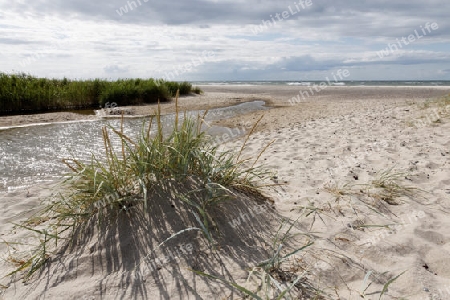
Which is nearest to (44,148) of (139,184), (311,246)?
(139,184)

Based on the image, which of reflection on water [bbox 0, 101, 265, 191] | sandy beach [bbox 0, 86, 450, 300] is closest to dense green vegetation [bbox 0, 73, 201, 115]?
reflection on water [bbox 0, 101, 265, 191]

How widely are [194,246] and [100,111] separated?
40.9ft

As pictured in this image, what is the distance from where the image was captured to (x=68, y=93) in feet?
46.7

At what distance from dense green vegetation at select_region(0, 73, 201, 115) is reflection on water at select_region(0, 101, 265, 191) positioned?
3440mm

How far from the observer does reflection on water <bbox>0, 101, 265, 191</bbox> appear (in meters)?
5.27

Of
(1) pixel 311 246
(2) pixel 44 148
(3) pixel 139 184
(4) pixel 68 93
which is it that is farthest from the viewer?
(4) pixel 68 93

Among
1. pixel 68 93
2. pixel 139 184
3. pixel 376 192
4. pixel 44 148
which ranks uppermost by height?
pixel 68 93

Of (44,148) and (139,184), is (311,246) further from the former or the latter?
(44,148)

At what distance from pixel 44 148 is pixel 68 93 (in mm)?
8075

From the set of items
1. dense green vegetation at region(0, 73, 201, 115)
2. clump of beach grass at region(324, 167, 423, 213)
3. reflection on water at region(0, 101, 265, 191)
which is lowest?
clump of beach grass at region(324, 167, 423, 213)

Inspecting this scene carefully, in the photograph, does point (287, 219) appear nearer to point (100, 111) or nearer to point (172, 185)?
point (172, 185)

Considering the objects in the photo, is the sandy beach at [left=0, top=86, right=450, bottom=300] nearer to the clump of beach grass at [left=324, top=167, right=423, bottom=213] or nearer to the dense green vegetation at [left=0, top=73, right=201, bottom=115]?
the clump of beach grass at [left=324, top=167, right=423, bottom=213]

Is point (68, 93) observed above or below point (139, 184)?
above

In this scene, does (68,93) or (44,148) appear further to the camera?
(68,93)
